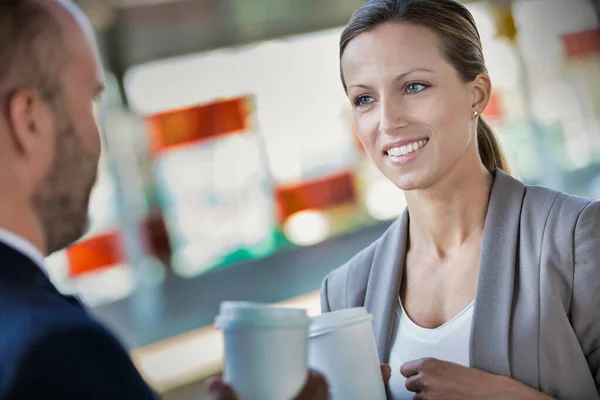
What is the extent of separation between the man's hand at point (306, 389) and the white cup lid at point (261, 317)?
0.24 ft

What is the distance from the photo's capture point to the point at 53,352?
30.7 inches

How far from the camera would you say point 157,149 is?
546 centimetres

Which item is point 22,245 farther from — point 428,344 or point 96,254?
point 96,254

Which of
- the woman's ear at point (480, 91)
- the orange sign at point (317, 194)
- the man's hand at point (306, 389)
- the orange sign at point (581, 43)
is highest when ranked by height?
the woman's ear at point (480, 91)

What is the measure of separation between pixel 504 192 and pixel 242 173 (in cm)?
419

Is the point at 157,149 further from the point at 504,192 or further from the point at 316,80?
the point at 504,192

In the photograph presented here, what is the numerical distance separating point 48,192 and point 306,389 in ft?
1.36

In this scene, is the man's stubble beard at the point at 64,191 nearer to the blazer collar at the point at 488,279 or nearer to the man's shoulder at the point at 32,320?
the man's shoulder at the point at 32,320

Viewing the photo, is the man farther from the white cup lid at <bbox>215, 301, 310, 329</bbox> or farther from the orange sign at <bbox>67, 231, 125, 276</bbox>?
the orange sign at <bbox>67, 231, 125, 276</bbox>

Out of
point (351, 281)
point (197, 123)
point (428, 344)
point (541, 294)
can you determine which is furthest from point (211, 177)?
point (541, 294)

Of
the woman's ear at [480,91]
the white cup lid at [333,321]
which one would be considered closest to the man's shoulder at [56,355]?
the white cup lid at [333,321]

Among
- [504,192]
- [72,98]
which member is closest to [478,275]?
[504,192]

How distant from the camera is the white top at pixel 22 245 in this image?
88 centimetres

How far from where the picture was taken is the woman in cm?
140
